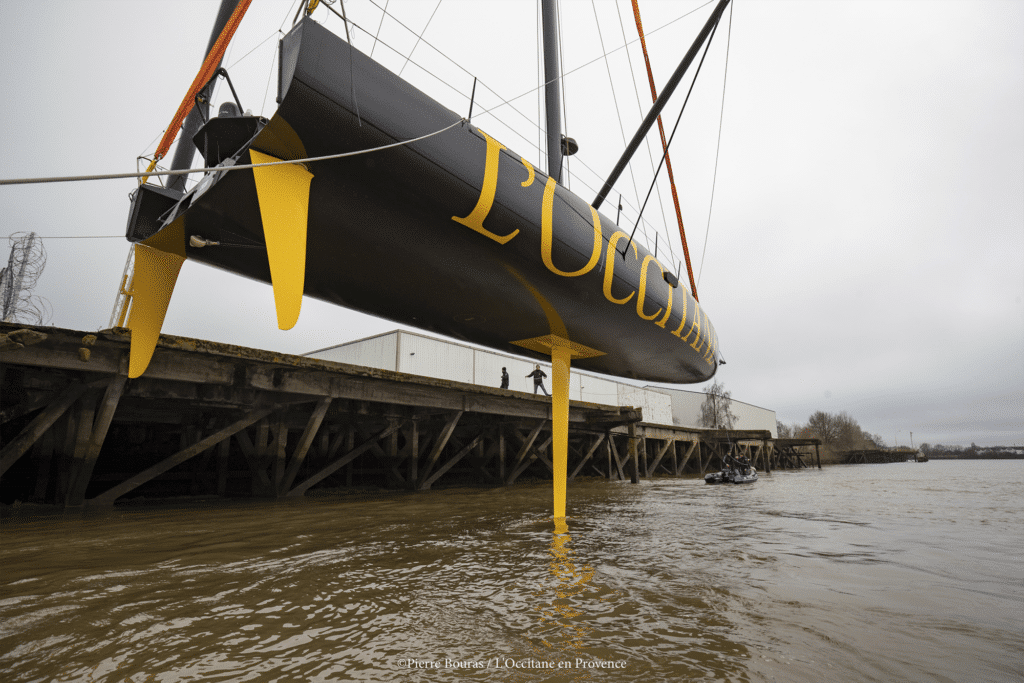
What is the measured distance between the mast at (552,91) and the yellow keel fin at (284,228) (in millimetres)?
3928

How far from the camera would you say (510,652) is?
1844mm

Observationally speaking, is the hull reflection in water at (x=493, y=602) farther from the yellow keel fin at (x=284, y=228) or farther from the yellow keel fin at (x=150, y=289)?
the yellow keel fin at (x=284, y=228)

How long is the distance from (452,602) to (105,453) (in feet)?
24.5

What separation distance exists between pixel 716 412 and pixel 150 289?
153 feet

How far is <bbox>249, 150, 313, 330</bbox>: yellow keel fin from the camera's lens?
2828 millimetres

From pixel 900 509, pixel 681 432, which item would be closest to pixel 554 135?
pixel 900 509

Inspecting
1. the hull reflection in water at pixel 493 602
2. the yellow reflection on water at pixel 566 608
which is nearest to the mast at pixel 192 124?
the hull reflection in water at pixel 493 602

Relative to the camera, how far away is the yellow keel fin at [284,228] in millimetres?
2828

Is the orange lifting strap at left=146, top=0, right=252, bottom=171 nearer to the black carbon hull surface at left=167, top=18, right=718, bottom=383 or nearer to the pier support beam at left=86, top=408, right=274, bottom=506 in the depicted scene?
the black carbon hull surface at left=167, top=18, right=718, bottom=383

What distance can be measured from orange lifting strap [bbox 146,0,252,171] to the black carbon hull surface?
1.38m

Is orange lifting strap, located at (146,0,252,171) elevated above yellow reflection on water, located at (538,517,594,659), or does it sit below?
above

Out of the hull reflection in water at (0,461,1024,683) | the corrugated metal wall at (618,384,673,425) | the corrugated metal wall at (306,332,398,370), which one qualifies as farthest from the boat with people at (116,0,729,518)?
the corrugated metal wall at (618,384,673,425)

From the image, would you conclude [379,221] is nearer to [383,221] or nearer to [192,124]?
[383,221]

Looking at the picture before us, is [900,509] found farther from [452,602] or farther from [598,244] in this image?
[452,602]
